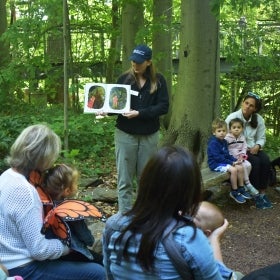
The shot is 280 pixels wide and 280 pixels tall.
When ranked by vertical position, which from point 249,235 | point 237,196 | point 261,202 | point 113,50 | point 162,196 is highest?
point 113,50

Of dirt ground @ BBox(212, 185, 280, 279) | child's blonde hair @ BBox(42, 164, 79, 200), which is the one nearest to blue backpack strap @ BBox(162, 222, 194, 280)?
child's blonde hair @ BBox(42, 164, 79, 200)

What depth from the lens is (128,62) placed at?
10227 millimetres

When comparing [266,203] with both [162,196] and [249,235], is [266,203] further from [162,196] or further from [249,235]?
[162,196]

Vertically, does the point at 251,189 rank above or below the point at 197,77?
below

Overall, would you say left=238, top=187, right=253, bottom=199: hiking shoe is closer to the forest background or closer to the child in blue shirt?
the child in blue shirt

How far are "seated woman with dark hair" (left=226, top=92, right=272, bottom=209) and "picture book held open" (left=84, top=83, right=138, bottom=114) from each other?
1.81m

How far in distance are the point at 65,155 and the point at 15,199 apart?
410 cm

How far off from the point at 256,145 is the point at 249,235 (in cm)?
139

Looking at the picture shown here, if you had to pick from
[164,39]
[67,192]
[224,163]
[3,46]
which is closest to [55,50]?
[3,46]

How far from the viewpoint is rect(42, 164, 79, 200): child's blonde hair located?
3.02 metres

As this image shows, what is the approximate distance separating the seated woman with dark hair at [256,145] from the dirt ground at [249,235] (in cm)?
21

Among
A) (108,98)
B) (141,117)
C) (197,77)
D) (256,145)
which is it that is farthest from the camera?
(197,77)

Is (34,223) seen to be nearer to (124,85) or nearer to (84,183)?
(124,85)

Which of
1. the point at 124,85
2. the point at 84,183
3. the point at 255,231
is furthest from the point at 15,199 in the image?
the point at 84,183
